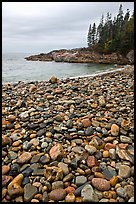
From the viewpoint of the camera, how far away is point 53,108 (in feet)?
16.9

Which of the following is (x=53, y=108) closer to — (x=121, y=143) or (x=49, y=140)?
(x=49, y=140)

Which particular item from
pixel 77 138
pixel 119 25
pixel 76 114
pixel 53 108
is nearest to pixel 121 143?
pixel 77 138

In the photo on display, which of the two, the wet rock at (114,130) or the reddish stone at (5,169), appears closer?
the reddish stone at (5,169)

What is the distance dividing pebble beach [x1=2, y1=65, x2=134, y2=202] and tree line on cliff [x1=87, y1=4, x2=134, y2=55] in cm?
3169

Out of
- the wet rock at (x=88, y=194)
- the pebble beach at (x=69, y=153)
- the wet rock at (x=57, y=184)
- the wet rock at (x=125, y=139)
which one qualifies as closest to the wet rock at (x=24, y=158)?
the pebble beach at (x=69, y=153)

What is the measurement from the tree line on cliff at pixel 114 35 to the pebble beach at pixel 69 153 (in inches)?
1248

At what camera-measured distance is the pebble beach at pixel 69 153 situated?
8.32 ft

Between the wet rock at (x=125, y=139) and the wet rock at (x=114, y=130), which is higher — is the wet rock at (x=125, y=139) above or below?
below

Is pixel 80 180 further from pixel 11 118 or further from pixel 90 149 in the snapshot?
pixel 11 118

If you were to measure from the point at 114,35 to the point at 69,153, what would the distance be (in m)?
47.1

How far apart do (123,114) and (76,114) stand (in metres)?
0.95

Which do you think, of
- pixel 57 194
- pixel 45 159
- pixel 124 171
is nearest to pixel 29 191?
pixel 57 194

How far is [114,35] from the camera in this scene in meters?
47.0

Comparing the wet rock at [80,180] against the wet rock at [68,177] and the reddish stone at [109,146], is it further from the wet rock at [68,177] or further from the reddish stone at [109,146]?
the reddish stone at [109,146]
